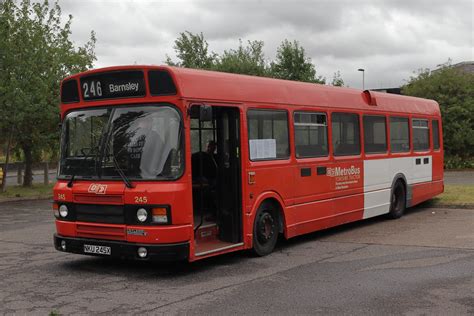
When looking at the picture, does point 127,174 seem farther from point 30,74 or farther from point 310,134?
point 30,74

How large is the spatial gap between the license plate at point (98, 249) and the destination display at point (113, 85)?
6.69 ft

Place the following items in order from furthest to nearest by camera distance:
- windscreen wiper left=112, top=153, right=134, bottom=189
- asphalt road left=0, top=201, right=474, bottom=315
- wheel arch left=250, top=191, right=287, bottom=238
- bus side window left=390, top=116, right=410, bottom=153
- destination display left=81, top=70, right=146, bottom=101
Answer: bus side window left=390, top=116, right=410, bottom=153 → wheel arch left=250, top=191, right=287, bottom=238 → destination display left=81, top=70, right=146, bottom=101 → windscreen wiper left=112, top=153, right=134, bottom=189 → asphalt road left=0, top=201, right=474, bottom=315

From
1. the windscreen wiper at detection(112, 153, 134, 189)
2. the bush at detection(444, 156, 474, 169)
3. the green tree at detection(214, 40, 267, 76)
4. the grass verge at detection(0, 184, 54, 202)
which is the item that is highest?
the green tree at detection(214, 40, 267, 76)

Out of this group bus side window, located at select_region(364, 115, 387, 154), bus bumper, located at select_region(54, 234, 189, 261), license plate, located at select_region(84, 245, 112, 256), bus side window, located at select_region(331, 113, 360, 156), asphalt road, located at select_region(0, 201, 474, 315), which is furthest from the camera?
Result: bus side window, located at select_region(364, 115, 387, 154)

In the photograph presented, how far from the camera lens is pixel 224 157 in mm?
8758

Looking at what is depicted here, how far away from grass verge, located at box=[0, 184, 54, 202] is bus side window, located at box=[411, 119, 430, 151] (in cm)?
1381

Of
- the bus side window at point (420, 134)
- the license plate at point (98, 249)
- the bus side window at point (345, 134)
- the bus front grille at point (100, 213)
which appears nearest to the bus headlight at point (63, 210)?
the bus front grille at point (100, 213)

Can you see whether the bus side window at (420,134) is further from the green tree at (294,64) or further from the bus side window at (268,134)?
the green tree at (294,64)

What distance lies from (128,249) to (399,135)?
7989 mm

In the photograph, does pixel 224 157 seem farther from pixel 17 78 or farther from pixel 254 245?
pixel 17 78

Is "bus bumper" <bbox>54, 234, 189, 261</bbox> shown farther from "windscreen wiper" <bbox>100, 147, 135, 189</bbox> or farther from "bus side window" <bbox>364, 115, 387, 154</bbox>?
"bus side window" <bbox>364, 115, 387, 154</bbox>

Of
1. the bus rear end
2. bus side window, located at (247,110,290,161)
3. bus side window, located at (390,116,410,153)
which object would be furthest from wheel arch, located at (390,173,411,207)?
the bus rear end

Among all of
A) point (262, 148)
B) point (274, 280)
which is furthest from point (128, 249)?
point (262, 148)

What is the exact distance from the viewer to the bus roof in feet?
26.0
